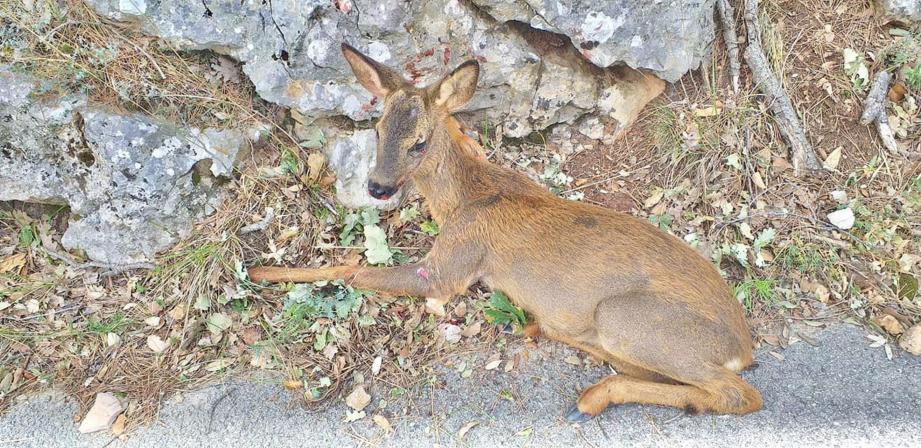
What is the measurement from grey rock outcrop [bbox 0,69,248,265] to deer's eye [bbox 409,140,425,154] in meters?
1.81

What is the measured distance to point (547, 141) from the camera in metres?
5.85

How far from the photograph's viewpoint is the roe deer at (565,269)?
4.06 metres

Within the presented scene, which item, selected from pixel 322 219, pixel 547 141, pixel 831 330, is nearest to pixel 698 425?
pixel 831 330

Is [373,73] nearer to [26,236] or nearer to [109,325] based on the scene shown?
[109,325]

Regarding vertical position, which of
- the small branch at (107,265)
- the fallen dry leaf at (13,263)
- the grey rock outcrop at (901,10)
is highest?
the grey rock outcrop at (901,10)

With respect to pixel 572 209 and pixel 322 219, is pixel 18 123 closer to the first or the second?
pixel 322 219

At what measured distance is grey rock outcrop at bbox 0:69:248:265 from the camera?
16.1ft

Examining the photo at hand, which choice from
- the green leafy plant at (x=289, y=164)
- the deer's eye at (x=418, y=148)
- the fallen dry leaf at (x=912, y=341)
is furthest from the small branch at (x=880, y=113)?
the green leafy plant at (x=289, y=164)

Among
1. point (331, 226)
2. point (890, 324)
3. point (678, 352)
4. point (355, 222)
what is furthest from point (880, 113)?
point (331, 226)

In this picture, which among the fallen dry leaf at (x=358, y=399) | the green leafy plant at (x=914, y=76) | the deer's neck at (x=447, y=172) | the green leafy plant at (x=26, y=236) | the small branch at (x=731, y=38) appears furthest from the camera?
the small branch at (x=731, y=38)

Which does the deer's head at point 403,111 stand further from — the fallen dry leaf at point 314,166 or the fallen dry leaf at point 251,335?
the fallen dry leaf at point 251,335

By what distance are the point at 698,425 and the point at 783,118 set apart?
113 inches

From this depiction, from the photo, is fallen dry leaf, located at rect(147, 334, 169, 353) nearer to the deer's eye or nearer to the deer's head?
the deer's head

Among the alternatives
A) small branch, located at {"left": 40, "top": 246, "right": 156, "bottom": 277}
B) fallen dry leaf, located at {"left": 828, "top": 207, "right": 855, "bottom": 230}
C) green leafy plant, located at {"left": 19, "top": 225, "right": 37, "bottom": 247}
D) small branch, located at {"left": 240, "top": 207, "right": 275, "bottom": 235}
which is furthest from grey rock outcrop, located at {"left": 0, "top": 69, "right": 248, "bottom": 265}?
fallen dry leaf, located at {"left": 828, "top": 207, "right": 855, "bottom": 230}
